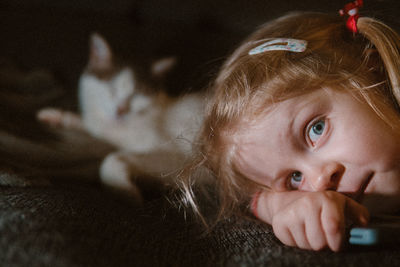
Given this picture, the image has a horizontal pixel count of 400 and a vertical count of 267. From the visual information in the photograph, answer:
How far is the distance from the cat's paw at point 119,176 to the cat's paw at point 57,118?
328mm

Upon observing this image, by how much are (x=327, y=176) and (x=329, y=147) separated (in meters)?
0.06

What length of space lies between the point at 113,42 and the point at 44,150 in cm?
60

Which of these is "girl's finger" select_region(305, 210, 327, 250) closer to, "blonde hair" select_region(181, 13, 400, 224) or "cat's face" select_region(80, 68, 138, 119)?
"blonde hair" select_region(181, 13, 400, 224)

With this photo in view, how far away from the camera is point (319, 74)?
2.16 feet

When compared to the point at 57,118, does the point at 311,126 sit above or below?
below

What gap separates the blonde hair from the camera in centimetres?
65

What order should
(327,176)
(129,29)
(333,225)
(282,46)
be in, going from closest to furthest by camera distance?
(333,225) → (327,176) → (282,46) → (129,29)

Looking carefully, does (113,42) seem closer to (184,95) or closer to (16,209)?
(184,95)

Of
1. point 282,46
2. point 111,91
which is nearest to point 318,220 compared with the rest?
point 282,46

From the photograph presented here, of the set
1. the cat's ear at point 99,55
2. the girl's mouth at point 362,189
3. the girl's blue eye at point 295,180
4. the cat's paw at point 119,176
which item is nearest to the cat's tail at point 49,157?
the cat's paw at point 119,176

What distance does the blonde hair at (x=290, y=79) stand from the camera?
2.14 ft

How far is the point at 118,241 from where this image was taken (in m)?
0.47

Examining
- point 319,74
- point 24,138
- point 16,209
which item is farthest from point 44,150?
point 319,74

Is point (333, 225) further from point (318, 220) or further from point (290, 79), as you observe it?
point (290, 79)
